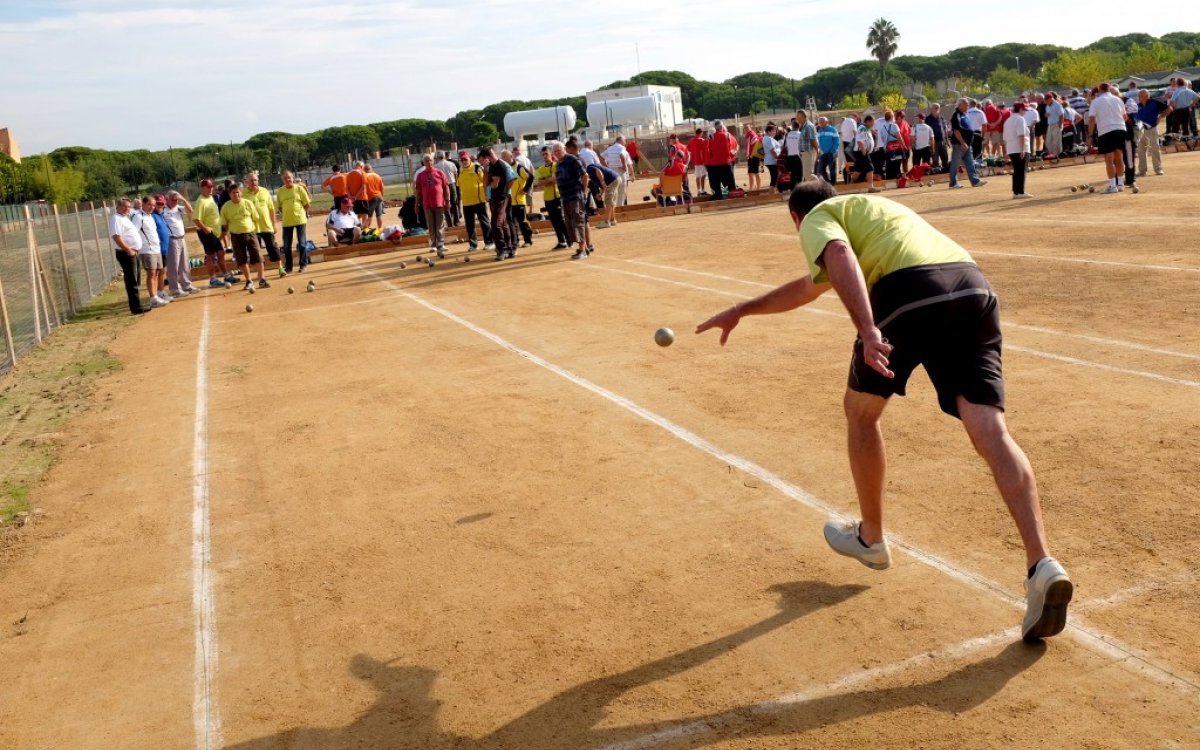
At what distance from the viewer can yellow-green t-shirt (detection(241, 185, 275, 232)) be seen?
2123 centimetres

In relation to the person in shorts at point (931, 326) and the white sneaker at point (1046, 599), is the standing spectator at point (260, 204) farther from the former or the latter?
the white sneaker at point (1046, 599)

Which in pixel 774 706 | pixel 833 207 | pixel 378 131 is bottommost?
pixel 774 706

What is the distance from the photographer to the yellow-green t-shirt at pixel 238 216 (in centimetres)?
2055

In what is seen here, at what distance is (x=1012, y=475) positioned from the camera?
4.52 metres

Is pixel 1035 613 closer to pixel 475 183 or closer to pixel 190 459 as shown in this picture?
pixel 190 459

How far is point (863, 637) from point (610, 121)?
79.0 meters

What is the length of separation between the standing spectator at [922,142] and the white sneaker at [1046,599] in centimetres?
2758

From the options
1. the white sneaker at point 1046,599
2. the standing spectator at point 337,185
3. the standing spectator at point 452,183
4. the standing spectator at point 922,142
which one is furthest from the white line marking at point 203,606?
the standing spectator at point 922,142

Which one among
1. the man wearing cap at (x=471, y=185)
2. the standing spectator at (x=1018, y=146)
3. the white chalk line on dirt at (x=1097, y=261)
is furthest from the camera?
the man wearing cap at (x=471, y=185)

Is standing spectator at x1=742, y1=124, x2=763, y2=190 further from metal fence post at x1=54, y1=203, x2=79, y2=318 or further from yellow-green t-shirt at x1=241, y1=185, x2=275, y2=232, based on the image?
metal fence post at x1=54, y1=203, x2=79, y2=318

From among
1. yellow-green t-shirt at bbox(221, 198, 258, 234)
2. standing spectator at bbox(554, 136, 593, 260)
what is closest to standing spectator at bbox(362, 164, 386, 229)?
yellow-green t-shirt at bbox(221, 198, 258, 234)

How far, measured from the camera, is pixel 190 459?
9.16 meters

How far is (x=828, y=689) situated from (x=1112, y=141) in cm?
1991

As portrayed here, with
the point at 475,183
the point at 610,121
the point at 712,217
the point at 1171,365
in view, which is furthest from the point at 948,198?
the point at 610,121
